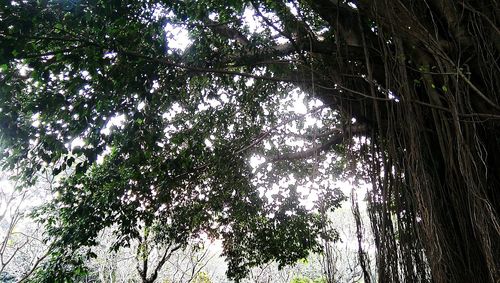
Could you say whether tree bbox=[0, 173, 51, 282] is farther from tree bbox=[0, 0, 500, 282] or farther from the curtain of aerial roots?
the curtain of aerial roots

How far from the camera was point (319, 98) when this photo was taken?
298cm

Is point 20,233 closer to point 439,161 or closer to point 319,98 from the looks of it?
point 319,98

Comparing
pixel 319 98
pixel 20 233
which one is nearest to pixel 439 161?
pixel 319 98

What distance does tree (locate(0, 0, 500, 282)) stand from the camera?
164cm

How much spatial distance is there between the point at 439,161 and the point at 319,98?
122 centimetres

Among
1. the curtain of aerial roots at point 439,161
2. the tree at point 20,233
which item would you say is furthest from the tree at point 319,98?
the tree at point 20,233

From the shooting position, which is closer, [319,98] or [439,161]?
[439,161]

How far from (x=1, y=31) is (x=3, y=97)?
17.3 inches

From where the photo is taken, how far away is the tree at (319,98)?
1.64 m

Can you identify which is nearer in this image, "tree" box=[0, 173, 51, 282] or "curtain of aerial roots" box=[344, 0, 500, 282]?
"curtain of aerial roots" box=[344, 0, 500, 282]

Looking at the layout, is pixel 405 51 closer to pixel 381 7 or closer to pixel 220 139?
pixel 381 7

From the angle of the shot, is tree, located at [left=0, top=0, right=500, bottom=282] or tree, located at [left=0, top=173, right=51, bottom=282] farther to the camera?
tree, located at [left=0, top=173, right=51, bottom=282]

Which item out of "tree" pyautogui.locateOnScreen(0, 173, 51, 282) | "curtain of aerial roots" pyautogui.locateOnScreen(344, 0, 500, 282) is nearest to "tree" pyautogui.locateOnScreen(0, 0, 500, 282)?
"curtain of aerial roots" pyautogui.locateOnScreen(344, 0, 500, 282)

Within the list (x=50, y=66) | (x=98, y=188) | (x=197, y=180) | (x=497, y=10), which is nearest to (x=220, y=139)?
(x=197, y=180)
